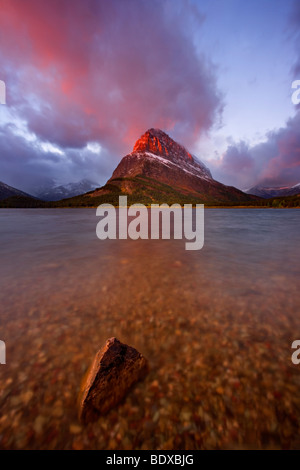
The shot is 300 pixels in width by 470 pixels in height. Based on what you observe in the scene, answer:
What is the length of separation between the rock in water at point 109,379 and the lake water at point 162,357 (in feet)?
0.47

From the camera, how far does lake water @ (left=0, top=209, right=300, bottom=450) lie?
253 centimetres

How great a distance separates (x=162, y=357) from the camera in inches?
149

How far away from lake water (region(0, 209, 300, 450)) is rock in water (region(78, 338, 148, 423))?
142 millimetres

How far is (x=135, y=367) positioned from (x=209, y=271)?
261 inches

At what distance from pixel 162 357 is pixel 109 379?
1266mm

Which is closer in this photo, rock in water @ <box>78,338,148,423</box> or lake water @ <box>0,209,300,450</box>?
lake water @ <box>0,209,300,450</box>

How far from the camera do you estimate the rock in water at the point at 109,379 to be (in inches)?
108

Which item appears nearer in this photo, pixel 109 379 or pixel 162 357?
pixel 109 379

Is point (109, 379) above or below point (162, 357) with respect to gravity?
above

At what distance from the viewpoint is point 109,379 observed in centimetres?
296

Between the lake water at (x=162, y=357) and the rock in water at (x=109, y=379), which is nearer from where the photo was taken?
the lake water at (x=162, y=357)

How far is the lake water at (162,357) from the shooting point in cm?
253
